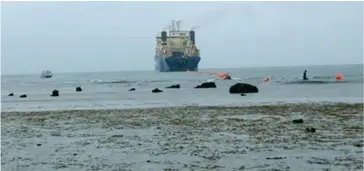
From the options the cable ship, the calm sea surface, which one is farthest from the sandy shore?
the cable ship

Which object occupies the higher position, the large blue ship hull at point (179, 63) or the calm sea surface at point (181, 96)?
the large blue ship hull at point (179, 63)

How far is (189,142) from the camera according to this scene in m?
18.2

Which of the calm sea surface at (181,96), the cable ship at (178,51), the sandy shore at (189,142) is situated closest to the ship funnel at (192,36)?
the cable ship at (178,51)

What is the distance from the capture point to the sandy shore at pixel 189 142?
1419 centimetres

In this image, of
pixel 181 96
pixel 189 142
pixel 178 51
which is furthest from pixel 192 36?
pixel 189 142

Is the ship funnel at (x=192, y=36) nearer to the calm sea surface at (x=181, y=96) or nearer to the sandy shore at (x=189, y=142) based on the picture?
the calm sea surface at (x=181, y=96)

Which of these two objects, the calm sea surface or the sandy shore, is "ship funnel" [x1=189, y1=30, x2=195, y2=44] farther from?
the sandy shore

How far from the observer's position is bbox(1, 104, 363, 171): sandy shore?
14.2 metres

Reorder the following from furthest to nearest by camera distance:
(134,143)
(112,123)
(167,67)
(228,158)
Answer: (167,67) → (112,123) → (134,143) → (228,158)

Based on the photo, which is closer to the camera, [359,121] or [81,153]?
[81,153]

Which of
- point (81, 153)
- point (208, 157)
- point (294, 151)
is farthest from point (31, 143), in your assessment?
point (294, 151)

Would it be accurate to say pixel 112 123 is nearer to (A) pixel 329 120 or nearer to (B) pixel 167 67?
(A) pixel 329 120

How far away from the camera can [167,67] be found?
167375 millimetres

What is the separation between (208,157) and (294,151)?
7.97 feet
